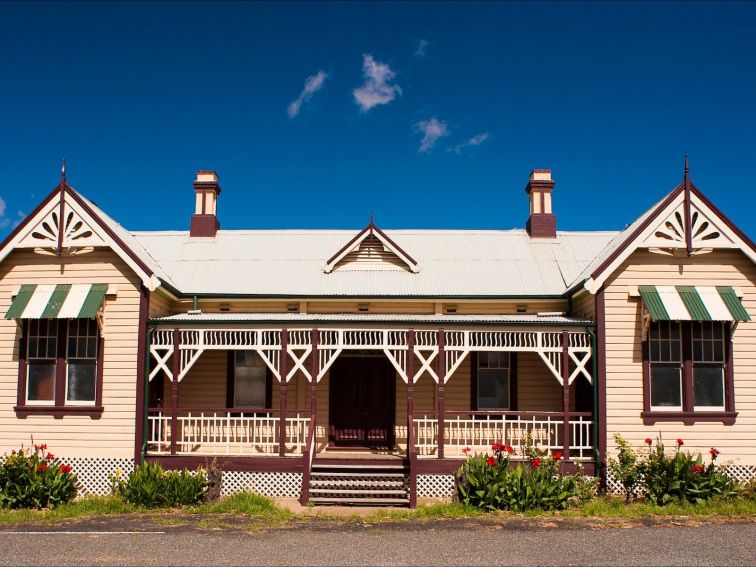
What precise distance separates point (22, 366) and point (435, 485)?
30.4 feet

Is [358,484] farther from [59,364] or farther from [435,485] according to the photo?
[59,364]

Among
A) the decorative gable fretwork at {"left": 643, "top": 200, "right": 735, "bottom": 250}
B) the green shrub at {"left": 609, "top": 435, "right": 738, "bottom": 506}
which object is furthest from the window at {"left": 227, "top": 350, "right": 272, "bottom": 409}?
the decorative gable fretwork at {"left": 643, "top": 200, "right": 735, "bottom": 250}

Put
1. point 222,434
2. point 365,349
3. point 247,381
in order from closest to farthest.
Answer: point 365,349 → point 222,434 → point 247,381

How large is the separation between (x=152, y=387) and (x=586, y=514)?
378 inches

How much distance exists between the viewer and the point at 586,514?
12742 millimetres

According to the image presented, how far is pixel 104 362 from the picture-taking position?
14.8m

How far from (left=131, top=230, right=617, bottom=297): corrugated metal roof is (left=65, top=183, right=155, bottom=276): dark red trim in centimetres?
211

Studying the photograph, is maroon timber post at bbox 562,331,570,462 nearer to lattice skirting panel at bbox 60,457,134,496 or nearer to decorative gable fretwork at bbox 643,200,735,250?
decorative gable fretwork at bbox 643,200,735,250

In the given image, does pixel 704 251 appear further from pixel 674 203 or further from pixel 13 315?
pixel 13 315

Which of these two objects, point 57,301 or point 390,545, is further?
point 57,301

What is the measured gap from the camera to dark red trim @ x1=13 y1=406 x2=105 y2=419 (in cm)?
1461

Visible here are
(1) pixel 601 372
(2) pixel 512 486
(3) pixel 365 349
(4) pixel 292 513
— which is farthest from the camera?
(3) pixel 365 349

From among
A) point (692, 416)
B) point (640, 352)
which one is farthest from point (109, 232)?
point (692, 416)

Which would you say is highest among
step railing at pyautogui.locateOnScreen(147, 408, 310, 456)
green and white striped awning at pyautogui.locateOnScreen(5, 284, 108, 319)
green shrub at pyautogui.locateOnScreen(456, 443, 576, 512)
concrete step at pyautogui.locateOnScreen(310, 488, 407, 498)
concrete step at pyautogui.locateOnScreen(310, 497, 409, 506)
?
green and white striped awning at pyautogui.locateOnScreen(5, 284, 108, 319)
